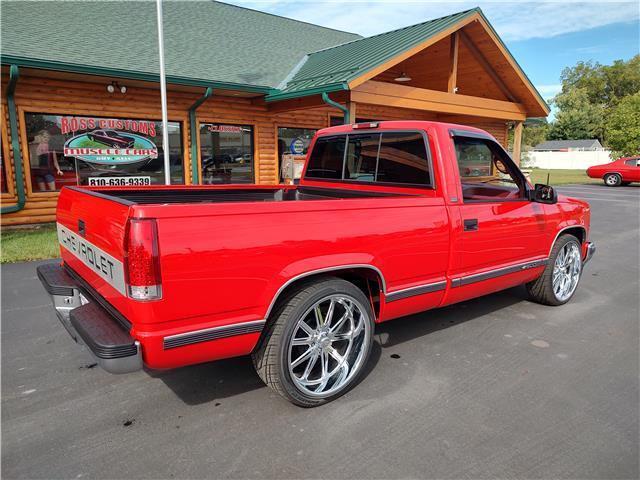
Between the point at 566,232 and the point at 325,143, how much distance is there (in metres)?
2.87

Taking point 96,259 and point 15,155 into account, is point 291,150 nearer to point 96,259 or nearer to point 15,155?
point 15,155

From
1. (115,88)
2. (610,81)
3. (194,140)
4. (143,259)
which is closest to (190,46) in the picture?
(194,140)

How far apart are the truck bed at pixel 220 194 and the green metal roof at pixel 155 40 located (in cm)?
596

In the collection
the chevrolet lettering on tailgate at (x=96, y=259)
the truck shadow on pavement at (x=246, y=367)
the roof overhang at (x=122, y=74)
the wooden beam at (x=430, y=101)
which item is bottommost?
the truck shadow on pavement at (x=246, y=367)

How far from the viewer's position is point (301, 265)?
2.77 meters

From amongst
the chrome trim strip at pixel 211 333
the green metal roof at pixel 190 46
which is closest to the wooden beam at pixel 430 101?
the green metal roof at pixel 190 46

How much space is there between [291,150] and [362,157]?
9196 millimetres

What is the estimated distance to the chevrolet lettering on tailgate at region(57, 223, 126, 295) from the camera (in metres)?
2.44

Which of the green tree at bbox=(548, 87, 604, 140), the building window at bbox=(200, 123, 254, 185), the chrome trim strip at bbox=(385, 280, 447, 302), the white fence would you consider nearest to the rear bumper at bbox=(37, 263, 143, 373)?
the chrome trim strip at bbox=(385, 280, 447, 302)

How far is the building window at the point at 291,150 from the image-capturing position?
12820 millimetres

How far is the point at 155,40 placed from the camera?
11.5 m

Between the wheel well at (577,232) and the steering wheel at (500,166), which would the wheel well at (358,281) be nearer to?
the steering wheel at (500,166)

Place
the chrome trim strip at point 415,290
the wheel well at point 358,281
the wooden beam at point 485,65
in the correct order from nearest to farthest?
the wheel well at point 358,281
the chrome trim strip at point 415,290
the wooden beam at point 485,65

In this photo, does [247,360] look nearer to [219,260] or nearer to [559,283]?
[219,260]
